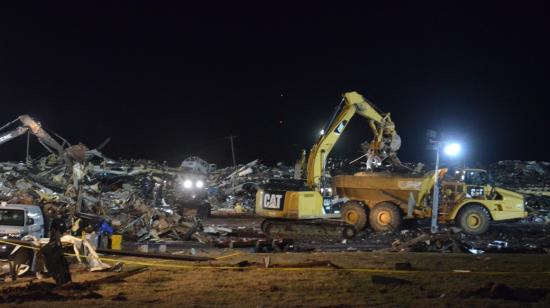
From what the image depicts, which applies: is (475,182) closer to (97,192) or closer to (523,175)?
(97,192)

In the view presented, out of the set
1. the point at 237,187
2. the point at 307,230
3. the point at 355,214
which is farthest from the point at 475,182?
the point at 237,187

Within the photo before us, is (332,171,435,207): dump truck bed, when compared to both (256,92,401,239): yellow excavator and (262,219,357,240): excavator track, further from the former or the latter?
(262,219,357,240): excavator track

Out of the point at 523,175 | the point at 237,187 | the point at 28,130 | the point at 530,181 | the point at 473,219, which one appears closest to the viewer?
the point at 473,219

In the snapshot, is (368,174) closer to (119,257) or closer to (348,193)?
(348,193)

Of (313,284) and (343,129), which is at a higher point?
(343,129)

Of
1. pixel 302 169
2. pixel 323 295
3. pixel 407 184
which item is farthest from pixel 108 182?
pixel 323 295

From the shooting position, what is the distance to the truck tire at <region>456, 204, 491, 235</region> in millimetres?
20547

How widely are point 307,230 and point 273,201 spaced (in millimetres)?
1480

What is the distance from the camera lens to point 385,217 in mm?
21344

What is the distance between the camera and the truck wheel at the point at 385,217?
68.9 ft

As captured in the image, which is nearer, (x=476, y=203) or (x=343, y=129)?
(x=476, y=203)

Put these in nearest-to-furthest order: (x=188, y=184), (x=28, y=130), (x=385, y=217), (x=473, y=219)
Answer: (x=473, y=219)
(x=385, y=217)
(x=28, y=130)
(x=188, y=184)

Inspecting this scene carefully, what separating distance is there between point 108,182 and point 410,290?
95.4 ft

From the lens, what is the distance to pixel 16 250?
11984 millimetres
